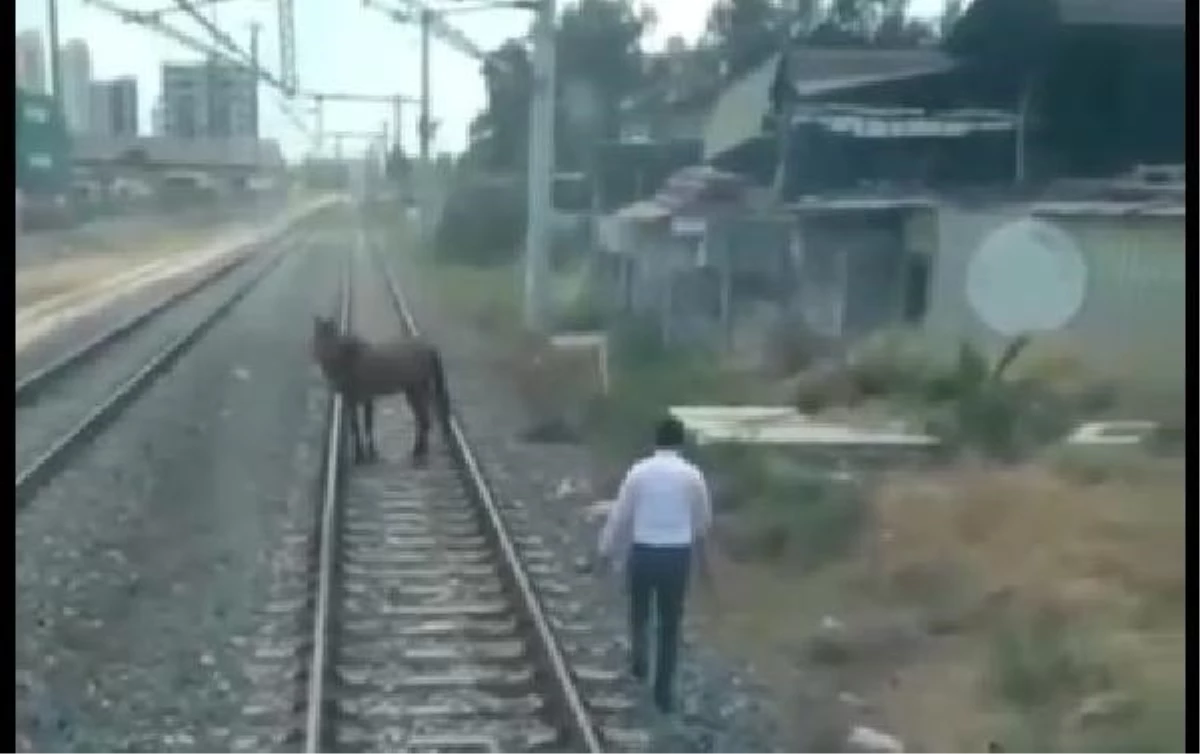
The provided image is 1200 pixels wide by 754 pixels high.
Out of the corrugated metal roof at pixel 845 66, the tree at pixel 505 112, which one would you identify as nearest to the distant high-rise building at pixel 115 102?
the corrugated metal roof at pixel 845 66

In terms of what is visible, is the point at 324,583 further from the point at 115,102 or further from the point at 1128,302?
the point at 1128,302

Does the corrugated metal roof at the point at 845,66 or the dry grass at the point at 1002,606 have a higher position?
the corrugated metal roof at the point at 845,66

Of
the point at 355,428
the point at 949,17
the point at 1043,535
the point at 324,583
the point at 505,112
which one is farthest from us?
the point at 505,112

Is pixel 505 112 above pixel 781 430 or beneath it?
above

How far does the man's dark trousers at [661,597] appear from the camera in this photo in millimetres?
6758

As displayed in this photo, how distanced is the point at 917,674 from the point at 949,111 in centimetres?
708

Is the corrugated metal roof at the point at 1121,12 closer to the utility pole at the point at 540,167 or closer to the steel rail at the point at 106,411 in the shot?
the utility pole at the point at 540,167

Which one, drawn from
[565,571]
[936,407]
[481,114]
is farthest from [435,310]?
[565,571]

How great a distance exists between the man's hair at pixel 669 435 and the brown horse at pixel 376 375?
240 inches

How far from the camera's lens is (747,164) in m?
15.9

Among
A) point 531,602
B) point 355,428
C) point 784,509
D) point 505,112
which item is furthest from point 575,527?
point 505,112

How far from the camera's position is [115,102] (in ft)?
39.5

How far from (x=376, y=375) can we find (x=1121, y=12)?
4833 millimetres

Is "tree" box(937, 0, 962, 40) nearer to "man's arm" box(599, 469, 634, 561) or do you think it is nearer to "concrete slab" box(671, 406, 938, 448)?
"concrete slab" box(671, 406, 938, 448)
